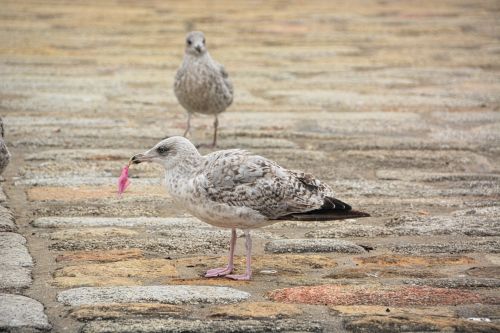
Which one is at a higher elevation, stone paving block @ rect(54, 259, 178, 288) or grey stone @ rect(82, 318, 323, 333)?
grey stone @ rect(82, 318, 323, 333)

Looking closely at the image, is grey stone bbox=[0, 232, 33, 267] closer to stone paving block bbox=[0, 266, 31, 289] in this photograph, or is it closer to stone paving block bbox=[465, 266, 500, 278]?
stone paving block bbox=[0, 266, 31, 289]

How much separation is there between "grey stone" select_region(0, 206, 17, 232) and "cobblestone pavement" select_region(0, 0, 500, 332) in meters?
0.02

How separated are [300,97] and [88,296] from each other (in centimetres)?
587

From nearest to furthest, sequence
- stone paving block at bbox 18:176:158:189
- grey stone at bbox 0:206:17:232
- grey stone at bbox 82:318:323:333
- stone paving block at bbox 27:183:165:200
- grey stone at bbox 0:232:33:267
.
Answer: grey stone at bbox 82:318:323:333 → grey stone at bbox 0:232:33:267 → grey stone at bbox 0:206:17:232 → stone paving block at bbox 27:183:165:200 → stone paving block at bbox 18:176:158:189

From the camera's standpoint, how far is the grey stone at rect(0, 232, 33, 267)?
4.91 metres

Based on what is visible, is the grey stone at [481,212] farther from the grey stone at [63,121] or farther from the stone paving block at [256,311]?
the grey stone at [63,121]

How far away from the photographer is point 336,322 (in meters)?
4.15

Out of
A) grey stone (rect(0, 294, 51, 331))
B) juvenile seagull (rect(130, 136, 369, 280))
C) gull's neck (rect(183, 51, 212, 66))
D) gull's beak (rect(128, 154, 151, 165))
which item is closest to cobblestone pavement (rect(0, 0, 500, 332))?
grey stone (rect(0, 294, 51, 331))

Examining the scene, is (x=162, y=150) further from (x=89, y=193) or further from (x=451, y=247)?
(x=451, y=247)

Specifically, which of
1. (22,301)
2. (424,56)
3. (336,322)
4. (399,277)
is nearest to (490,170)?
(399,277)

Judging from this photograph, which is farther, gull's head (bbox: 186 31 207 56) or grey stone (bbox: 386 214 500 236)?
gull's head (bbox: 186 31 207 56)

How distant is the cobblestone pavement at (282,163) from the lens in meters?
4.35

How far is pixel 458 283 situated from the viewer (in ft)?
15.4

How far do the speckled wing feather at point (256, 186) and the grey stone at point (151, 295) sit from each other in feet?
1.59
